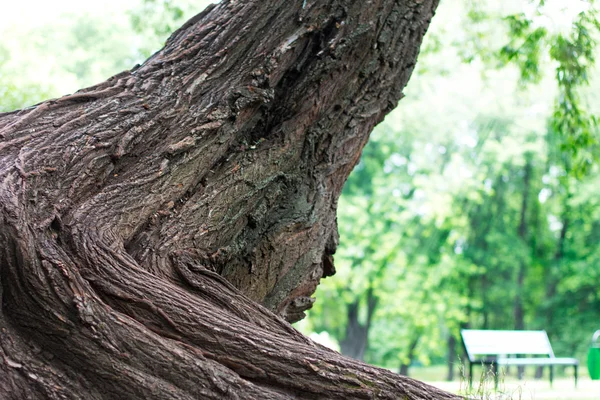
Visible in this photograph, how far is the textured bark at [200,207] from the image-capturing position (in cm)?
304

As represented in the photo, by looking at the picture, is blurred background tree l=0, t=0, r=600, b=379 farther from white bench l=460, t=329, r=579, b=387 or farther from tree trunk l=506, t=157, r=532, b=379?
white bench l=460, t=329, r=579, b=387

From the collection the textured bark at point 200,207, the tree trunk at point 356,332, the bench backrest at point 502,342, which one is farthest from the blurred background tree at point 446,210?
the textured bark at point 200,207

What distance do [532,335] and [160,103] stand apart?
11.4 metres

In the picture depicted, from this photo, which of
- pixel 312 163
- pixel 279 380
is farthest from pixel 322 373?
pixel 312 163

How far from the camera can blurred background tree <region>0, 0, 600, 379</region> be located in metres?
25.0

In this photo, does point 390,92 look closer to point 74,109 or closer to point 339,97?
point 339,97

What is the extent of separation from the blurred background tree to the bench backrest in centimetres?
949

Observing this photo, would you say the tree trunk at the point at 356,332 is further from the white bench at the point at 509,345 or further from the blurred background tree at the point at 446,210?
the white bench at the point at 509,345

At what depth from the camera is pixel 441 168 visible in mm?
26234

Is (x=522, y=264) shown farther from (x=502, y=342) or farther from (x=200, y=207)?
(x=200, y=207)

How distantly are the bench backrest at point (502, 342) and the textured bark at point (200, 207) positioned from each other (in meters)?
7.65

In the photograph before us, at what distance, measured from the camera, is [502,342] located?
12.6 metres

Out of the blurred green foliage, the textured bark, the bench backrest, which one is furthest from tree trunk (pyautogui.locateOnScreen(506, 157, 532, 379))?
the textured bark

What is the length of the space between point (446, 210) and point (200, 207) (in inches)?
821
